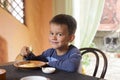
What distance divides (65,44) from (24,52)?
0.86 ft

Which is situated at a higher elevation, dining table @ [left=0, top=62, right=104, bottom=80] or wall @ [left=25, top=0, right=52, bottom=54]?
wall @ [left=25, top=0, right=52, bottom=54]

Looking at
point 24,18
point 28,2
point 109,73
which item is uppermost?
point 28,2

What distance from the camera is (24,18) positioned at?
292 cm

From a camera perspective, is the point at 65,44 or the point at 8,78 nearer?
the point at 8,78

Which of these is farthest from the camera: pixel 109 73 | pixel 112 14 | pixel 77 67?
pixel 109 73

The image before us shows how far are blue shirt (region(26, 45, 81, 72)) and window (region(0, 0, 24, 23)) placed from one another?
1.31 metres

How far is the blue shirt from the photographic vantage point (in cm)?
130

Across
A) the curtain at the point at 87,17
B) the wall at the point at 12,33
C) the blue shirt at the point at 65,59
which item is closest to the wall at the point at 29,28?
the wall at the point at 12,33

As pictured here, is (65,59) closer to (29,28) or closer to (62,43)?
(62,43)

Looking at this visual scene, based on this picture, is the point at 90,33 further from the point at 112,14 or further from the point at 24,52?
the point at 24,52

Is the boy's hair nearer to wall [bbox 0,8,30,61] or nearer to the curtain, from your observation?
the curtain

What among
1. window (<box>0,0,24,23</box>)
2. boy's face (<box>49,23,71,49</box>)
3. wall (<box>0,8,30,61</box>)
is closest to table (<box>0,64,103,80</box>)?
boy's face (<box>49,23,71,49</box>)

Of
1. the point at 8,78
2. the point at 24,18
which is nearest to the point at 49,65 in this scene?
the point at 8,78

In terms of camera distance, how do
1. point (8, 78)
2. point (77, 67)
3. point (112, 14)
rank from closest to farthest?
point (8, 78) → point (77, 67) → point (112, 14)
